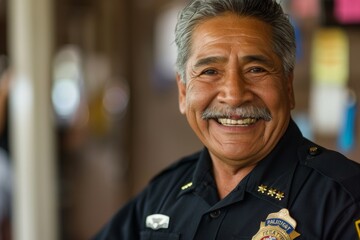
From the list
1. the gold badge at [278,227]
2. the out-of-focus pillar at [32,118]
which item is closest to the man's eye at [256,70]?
the gold badge at [278,227]

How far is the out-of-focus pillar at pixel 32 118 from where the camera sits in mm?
3322

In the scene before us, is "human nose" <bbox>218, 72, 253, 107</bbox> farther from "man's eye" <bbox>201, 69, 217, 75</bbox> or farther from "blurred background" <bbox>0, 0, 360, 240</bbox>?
"blurred background" <bbox>0, 0, 360, 240</bbox>

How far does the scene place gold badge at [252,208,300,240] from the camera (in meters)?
1.37

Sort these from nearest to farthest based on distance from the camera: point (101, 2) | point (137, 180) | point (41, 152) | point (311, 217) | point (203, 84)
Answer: point (311, 217)
point (203, 84)
point (41, 152)
point (137, 180)
point (101, 2)

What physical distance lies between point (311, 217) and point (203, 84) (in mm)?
338

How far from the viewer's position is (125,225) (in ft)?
5.65

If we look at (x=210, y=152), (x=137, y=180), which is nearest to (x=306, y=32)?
(x=137, y=180)

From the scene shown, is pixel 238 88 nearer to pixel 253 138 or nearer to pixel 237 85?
pixel 237 85

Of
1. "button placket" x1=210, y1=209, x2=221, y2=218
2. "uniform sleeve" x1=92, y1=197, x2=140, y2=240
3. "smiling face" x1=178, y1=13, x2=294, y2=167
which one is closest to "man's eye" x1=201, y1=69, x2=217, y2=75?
"smiling face" x1=178, y1=13, x2=294, y2=167

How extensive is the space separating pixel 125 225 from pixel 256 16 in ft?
1.99

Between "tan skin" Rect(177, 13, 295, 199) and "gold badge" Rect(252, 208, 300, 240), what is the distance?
0.46 ft

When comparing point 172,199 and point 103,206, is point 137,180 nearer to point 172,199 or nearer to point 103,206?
point 103,206

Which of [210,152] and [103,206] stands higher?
[210,152]

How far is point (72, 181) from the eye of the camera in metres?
5.14
